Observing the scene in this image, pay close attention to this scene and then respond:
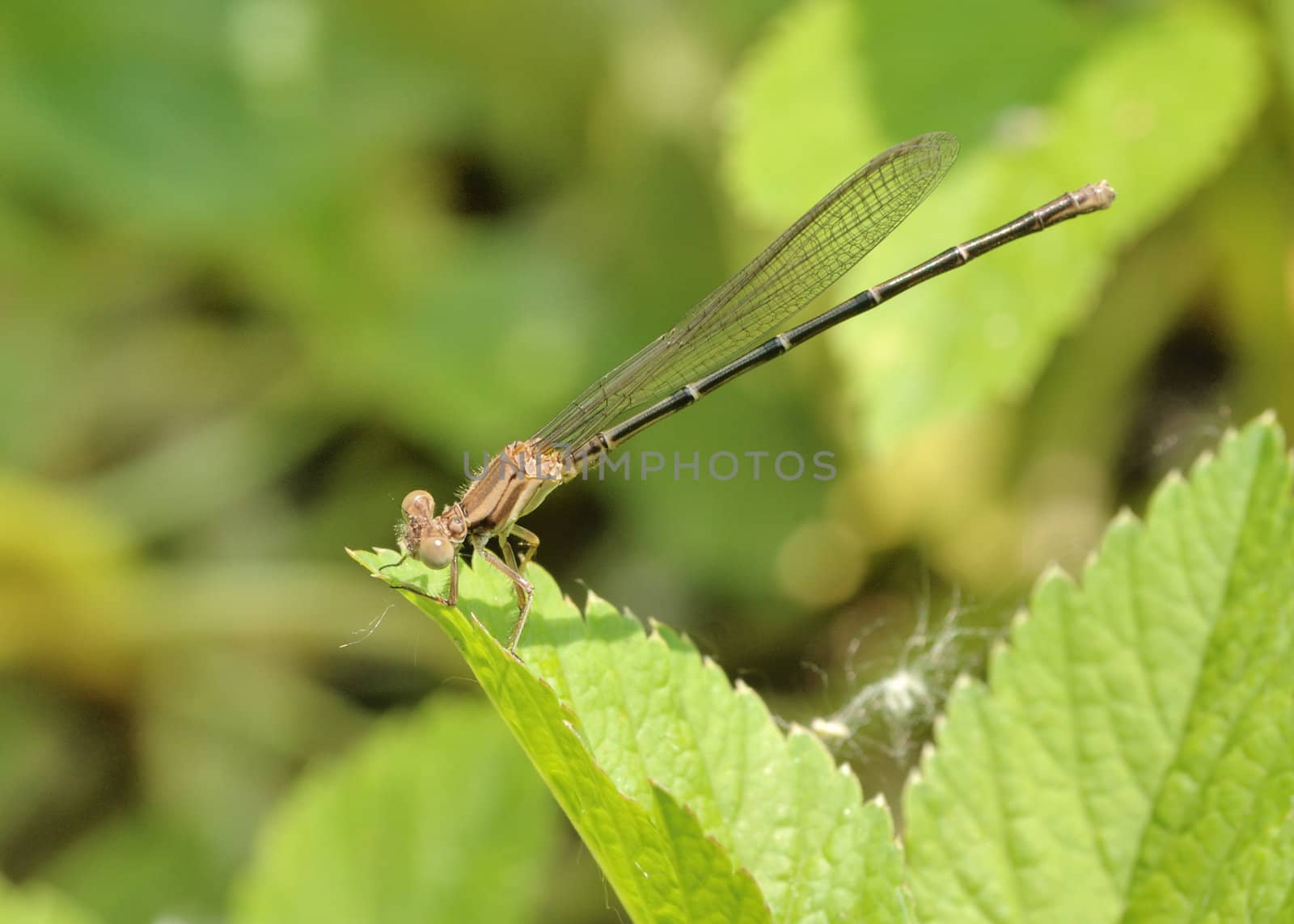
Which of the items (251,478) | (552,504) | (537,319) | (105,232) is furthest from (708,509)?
(105,232)

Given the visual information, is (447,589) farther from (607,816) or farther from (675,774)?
(607,816)

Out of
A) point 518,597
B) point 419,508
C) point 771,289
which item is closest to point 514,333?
point 771,289

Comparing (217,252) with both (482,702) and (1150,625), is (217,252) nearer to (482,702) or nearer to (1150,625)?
(482,702)

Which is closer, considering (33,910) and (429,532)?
(33,910)

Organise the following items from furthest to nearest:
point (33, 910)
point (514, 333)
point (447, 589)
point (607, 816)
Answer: point (514, 333) < point (33, 910) < point (447, 589) < point (607, 816)

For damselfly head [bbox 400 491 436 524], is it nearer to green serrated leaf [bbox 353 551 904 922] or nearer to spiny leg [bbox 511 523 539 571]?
spiny leg [bbox 511 523 539 571]

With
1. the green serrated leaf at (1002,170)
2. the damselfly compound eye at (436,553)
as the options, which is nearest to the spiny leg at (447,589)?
the damselfly compound eye at (436,553)

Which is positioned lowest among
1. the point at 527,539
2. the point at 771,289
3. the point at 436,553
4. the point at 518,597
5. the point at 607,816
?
the point at 607,816
